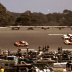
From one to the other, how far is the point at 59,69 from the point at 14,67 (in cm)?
310

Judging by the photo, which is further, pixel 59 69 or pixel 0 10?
pixel 0 10

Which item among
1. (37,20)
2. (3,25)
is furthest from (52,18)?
(3,25)

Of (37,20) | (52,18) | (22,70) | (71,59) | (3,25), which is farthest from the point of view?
(52,18)

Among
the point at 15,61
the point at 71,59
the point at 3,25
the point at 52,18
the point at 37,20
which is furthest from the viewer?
the point at 52,18

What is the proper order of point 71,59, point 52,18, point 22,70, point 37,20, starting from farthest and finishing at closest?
point 52,18 → point 37,20 → point 71,59 → point 22,70

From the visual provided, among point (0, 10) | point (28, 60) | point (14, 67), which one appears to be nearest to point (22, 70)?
point (14, 67)

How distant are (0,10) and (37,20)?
13.1 meters

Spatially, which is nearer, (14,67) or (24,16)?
(14,67)

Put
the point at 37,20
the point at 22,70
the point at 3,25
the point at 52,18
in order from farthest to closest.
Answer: the point at 52,18 → the point at 37,20 → the point at 3,25 → the point at 22,70

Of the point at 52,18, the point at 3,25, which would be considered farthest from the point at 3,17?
the point at 52,18

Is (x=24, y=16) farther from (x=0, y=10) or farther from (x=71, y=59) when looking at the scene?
(x=71, y=59)

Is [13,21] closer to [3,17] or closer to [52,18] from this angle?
[3,17]

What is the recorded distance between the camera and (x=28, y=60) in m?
33.1

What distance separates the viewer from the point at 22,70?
96.4 ft
